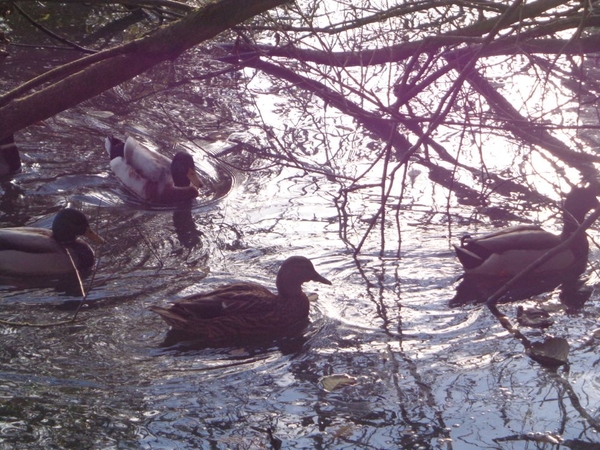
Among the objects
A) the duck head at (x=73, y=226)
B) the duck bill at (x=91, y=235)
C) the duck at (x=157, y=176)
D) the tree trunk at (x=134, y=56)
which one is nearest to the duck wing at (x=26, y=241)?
the duck head at (x=73, y=226)

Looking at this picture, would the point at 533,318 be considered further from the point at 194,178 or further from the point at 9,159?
the point at 9,159

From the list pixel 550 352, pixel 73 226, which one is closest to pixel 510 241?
pixel 550 352

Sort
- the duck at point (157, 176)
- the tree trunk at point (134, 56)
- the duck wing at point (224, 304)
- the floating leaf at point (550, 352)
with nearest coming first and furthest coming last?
1. the tree trunk at point (134, 56)
2. the floating leaf at point (550, 352)
3. the duck wing at point (224, 304)
4. the duck at point (157, 176)

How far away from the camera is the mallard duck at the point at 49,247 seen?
6.90 metres

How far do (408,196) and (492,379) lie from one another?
3202 millimetres

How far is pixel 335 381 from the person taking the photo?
4.98 metres

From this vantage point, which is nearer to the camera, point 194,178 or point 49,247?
point 49,247

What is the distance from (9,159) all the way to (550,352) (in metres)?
5.62

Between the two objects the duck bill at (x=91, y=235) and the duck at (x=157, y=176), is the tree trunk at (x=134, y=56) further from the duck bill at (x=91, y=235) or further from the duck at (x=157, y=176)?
the duck at (x=157, y=176)

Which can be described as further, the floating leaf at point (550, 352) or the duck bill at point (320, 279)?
the duck bill at point (320, 279)

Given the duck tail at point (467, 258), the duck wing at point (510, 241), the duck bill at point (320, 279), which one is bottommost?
the duck bill at point (320, 279)

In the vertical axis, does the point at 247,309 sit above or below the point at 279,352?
above

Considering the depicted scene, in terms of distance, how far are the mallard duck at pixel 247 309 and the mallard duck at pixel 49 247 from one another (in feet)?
4.78

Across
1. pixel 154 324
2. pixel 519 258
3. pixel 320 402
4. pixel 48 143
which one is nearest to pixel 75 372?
pixel 154 324
